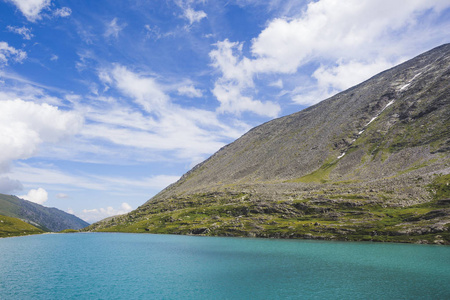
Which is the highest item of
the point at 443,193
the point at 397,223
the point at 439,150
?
the point at 439,150

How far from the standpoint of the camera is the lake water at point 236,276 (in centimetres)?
4812

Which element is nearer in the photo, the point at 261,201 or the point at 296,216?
the point at 296,216

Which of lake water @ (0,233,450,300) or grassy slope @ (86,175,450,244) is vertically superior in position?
grassy slope @ (86,175,450,244)

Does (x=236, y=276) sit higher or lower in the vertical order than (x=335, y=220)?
lower

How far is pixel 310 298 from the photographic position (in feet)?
149

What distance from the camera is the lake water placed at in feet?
158

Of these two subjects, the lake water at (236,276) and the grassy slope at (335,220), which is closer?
the lake water at (236,276)

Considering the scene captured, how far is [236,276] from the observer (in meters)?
60.6

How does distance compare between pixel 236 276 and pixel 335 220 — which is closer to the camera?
pixel 236 276

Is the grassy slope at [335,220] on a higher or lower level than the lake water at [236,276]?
higher

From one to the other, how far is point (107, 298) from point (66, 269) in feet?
104

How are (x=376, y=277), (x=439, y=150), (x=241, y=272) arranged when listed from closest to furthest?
(x=376, y=277)
(x=241, y=272)
(x=439, y=150)

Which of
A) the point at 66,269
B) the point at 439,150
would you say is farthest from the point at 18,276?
the point at 439,150

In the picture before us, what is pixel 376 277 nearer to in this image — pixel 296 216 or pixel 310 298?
pixel 310 298
